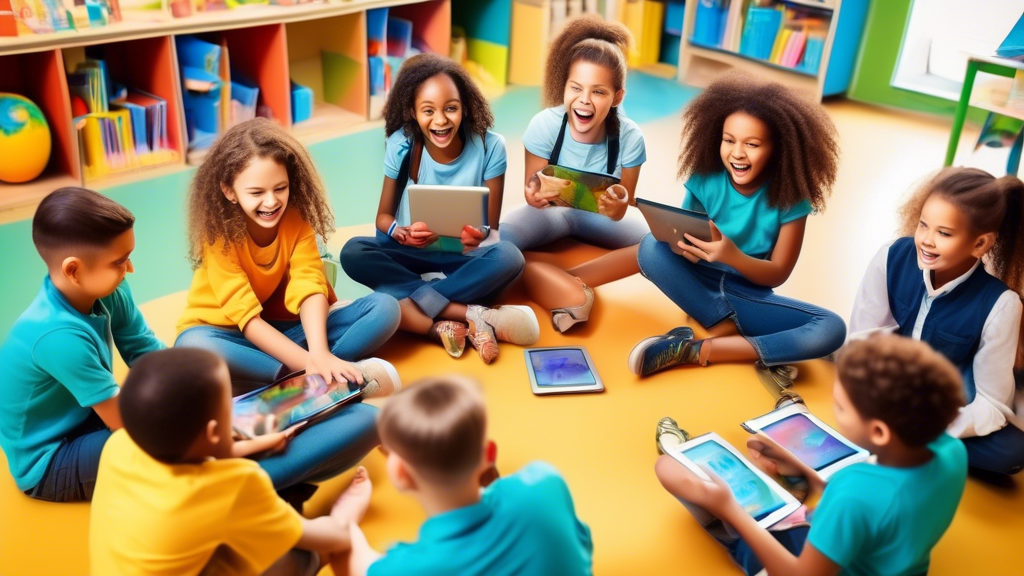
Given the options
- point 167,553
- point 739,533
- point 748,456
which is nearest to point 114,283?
point 167,553

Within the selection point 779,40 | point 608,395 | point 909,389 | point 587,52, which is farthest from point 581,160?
point 779,40

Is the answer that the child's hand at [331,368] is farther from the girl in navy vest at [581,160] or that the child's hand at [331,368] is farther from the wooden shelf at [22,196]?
the wooden shelf at [22,196]

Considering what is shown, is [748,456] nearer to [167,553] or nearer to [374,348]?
[374,348]

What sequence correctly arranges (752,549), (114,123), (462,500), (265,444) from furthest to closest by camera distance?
(114,123), (265,444), (752,549), (462,500)

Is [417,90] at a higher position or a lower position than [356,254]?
higher

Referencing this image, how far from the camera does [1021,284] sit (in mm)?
1964

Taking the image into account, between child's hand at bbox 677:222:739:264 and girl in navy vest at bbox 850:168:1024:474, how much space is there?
0.38 m

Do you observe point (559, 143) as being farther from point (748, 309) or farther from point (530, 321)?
point (748, 309)

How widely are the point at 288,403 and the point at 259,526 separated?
520 mm

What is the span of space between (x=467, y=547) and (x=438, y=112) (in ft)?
4.72

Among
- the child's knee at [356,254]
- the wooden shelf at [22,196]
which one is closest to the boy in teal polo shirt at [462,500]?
the child's knee at [356,254]

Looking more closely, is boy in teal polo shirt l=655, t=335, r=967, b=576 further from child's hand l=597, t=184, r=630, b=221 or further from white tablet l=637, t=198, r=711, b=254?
child's hand l=597, t=184, r=630, b=221

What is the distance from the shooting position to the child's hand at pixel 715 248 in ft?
Result: 7.29

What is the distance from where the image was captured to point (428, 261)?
2.44 meters
